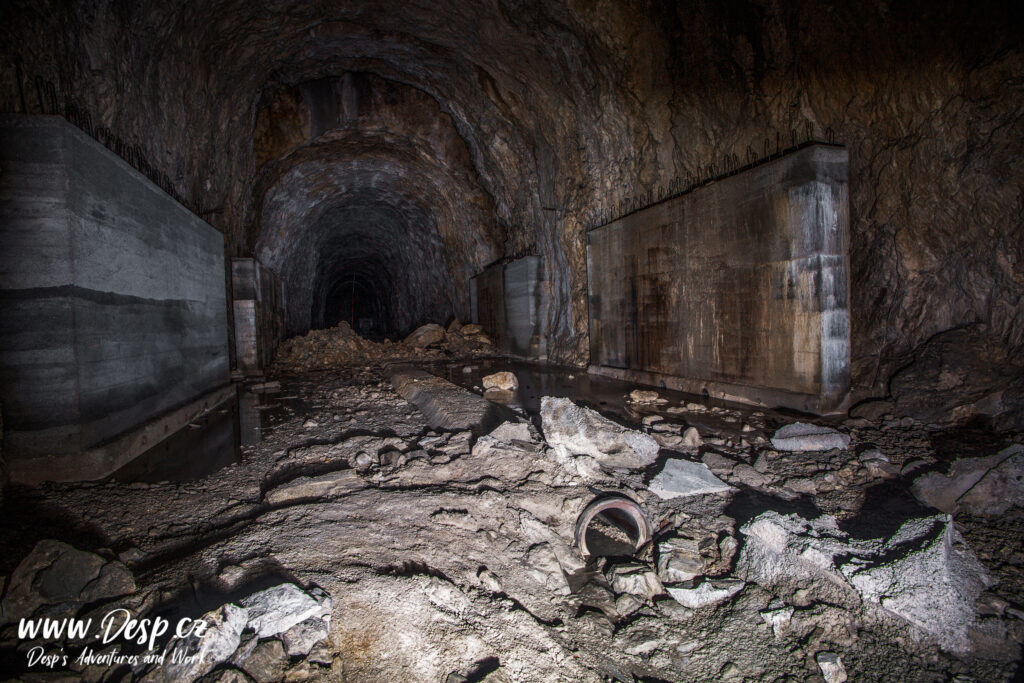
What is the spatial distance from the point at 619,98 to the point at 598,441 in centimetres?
762

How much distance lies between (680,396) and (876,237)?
330 cm

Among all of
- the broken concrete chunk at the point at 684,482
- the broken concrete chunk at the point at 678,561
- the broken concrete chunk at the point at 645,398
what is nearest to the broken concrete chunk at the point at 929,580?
the broken concrete chunk at the point at 678,561

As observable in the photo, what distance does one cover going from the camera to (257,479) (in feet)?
11.8

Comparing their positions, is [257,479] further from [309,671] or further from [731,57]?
[731,57]

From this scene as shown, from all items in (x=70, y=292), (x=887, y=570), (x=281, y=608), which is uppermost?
(x=70, y=292)

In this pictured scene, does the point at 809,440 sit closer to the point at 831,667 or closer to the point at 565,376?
the point at 831,667

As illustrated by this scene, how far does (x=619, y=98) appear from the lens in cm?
882

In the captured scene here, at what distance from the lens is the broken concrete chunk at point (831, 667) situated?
1.84 m

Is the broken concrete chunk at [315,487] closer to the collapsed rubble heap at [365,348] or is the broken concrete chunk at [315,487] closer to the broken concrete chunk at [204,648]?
the broken concrete chunk at [204,648]

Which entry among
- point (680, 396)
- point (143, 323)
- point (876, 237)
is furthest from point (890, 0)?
point (143, 323)

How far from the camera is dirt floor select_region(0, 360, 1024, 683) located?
6.16 ft

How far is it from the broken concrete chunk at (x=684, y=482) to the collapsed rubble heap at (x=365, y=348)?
34.4ft

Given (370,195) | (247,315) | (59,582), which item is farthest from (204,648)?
(370,195)

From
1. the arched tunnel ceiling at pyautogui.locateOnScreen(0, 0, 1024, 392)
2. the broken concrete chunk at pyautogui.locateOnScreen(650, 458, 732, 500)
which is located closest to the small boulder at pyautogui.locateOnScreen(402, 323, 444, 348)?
the arched tunnel ceiling at pyautogui.locateOnScreen(0, 0, 1024, 392)
